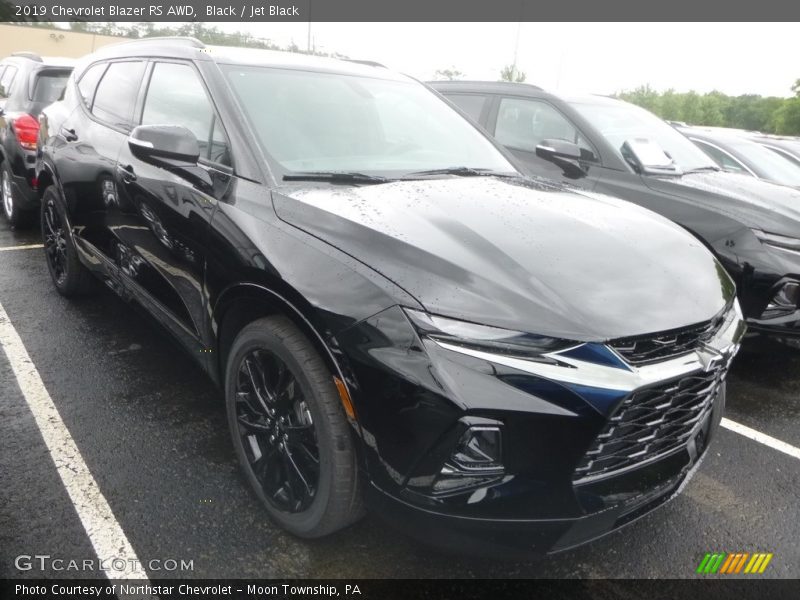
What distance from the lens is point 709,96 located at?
6216cm

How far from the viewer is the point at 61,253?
436 centimetres

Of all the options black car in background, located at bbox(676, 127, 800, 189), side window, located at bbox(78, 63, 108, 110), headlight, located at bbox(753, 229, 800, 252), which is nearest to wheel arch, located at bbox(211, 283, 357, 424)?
side window, located at bbox(78, 63, 108, 110)

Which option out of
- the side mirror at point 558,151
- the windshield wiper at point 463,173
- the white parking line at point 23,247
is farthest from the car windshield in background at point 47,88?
the windshield wiper at point 463,173

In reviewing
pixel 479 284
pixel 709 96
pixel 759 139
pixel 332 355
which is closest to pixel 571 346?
pixel 479 284

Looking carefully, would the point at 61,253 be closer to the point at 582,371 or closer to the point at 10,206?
the point at 10,206

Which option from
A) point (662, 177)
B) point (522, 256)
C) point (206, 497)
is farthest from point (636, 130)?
point (206, 497)

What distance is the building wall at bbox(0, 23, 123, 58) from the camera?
39.6 meters

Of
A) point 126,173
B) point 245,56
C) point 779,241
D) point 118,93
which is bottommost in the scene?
point 779,241

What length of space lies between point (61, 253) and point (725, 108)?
6817 cm

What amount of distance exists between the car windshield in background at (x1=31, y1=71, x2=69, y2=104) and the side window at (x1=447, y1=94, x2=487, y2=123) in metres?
3.90

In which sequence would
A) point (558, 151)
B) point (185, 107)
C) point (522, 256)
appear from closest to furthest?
point (522, 256)
point (185, 107)
point (558, 151)

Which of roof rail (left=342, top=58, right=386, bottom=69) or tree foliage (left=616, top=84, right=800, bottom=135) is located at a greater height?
roof rail (left=342, top=58, right=386, bottom=69)

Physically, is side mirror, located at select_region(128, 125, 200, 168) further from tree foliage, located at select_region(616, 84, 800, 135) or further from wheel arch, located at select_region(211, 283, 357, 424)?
tree foliage, located at select_region(616, 84, 800, 135)

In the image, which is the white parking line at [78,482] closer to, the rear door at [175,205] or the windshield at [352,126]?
the rear door at [175,205]
